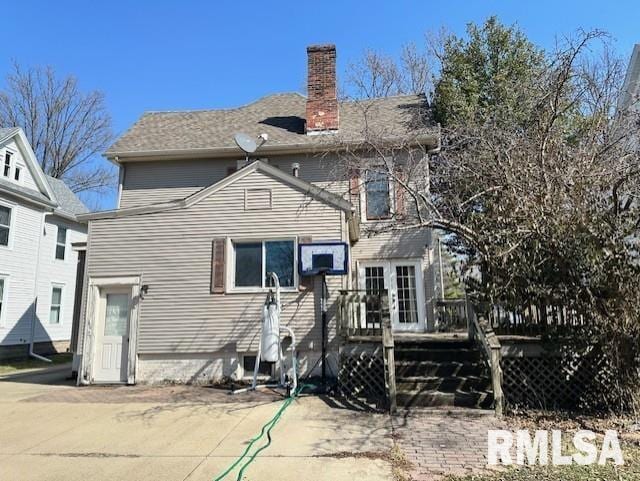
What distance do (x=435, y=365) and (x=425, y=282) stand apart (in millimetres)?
4385

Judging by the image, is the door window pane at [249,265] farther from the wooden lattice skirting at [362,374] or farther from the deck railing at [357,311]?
the wooden lattice skirting at [362,374]

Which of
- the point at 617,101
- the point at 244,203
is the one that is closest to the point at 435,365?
the point at 244,203

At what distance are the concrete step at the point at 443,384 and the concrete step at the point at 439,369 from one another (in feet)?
0.89

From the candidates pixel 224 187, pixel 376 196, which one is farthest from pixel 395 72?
pixel 224 187

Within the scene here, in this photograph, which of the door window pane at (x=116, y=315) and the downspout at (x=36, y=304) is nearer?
the door window pane at (x=116, y=315)

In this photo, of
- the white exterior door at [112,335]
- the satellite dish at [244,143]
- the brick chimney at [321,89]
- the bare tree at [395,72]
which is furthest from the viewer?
the bare tree at [395,72]

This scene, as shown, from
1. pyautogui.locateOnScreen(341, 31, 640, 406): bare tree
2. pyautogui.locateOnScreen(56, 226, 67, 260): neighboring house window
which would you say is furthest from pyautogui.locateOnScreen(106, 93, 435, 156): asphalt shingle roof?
pyautogui.locateOnScreen(56, 226, 67, 260): neighboring house window

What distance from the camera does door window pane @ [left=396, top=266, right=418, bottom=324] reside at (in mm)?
11719

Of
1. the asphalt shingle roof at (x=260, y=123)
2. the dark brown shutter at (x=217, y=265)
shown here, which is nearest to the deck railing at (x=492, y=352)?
the dark brown shutter at (x=217, y=265)

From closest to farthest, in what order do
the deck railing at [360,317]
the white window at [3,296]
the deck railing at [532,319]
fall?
the deck railing at [532,319]
the deck railing at [360,317]
the white window at [3,296]

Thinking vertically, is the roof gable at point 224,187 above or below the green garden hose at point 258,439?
above

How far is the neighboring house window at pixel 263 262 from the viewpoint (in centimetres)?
902

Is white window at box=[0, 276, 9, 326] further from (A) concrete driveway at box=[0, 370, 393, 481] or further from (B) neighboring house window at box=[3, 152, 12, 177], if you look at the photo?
(A) concrete driveway at box=[0, 370, 393, 481]

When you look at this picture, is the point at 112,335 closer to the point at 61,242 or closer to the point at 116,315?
the point at 116,315
